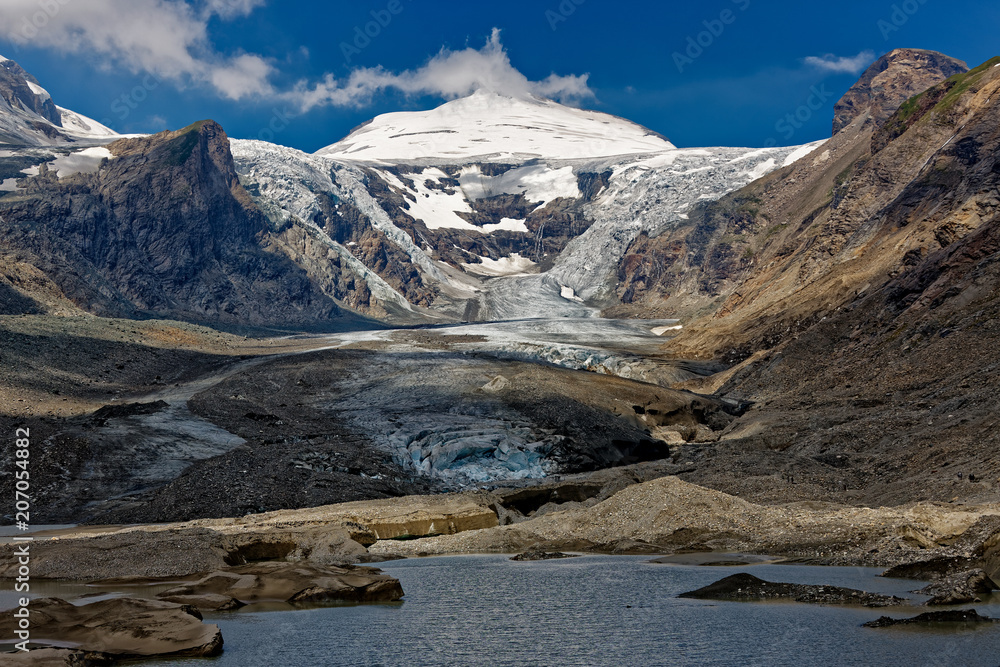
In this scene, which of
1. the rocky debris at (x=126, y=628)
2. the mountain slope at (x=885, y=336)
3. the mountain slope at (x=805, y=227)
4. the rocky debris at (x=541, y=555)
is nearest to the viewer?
the rocky debris at (x=126, y=628)

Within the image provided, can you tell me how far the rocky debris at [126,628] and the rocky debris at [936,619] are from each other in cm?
1106

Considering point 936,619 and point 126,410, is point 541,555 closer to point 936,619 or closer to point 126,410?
point 936,619

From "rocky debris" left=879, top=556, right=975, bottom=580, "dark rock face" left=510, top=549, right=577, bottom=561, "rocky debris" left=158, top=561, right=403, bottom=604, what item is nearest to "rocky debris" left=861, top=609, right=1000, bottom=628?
"rocky debris" left=879, top=556, right=975, bottom=580

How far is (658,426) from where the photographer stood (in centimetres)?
5784

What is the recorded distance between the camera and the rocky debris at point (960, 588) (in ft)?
50.1

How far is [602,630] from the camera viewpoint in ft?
51.0

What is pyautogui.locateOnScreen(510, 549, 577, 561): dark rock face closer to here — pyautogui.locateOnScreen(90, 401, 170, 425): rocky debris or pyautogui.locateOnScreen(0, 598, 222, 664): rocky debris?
pyautogui.locateOnScreen(0, 598, 222, 664): rocky debris

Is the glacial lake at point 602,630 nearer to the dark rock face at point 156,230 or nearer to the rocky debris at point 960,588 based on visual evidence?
the rocky debris at point 960,588

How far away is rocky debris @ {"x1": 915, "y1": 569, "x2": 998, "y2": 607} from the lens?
15.3 meters

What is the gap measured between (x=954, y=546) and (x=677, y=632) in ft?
30.8

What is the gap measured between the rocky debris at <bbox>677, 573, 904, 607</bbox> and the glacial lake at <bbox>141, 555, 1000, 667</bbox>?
17.3 inches

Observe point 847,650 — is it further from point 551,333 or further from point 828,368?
point 551,333

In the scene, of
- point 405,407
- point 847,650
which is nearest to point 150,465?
point 405,407

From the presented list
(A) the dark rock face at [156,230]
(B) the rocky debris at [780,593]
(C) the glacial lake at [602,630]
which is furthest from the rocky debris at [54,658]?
(A) the dark rock face at [156,230]
